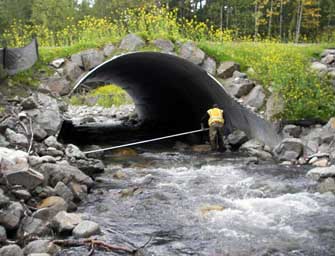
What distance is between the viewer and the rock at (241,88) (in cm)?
1402

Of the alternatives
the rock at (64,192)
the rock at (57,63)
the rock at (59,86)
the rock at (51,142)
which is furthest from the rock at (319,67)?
the rock at (64,192)

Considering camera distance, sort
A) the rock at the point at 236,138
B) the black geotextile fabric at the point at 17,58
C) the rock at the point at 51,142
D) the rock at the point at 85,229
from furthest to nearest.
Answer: the rock at the point at 236,138 → the black geotextile fabric at the point at 17,58 → the rock at the point at 51,142 → the rock at the point at 85,229

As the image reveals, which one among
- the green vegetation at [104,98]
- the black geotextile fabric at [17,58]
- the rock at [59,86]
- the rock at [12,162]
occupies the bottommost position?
the green vegetation at [104,98]

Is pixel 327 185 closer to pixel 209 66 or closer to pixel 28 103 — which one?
pixel 209 66

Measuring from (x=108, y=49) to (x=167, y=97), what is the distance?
25.8 feet

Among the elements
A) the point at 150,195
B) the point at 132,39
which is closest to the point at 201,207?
the point at 150,195

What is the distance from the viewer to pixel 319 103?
13.3 m

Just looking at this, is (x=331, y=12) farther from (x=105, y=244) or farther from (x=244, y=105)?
(x=105, y=244)

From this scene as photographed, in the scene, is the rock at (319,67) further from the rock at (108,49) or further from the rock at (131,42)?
the rock at (108,49)

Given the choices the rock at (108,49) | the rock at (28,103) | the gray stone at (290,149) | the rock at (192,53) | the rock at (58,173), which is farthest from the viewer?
the rock at (192,53)

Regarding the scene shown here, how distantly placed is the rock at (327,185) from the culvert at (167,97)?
12.7 feet

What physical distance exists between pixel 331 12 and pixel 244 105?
23315mm

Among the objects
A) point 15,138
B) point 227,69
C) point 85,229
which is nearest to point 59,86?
point 15,138

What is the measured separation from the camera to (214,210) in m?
8.05
